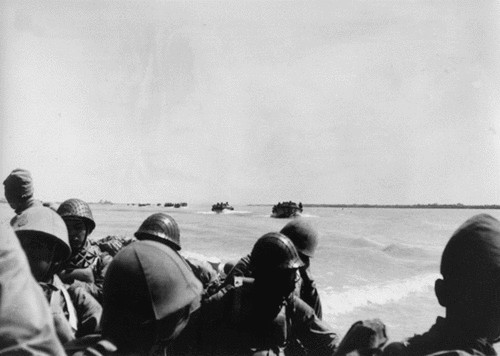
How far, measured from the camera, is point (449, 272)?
217 cm

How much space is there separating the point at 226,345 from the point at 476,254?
6.75ft

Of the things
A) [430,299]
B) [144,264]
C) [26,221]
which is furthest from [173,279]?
[430,299]

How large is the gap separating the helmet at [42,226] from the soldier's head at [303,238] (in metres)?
3.33

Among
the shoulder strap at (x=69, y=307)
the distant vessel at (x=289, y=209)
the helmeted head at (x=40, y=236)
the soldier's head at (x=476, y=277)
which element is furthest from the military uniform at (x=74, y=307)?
the distant vessel at (x=289, y=209)

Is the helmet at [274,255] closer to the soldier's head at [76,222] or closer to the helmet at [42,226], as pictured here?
the helmet at [42,226]

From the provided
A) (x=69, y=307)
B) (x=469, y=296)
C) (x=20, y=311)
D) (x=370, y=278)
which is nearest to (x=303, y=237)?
(x=69, y=307)

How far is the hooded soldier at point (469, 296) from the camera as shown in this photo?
2.04 meters

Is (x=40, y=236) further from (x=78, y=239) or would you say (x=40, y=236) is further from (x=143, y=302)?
(x=78, y=239)

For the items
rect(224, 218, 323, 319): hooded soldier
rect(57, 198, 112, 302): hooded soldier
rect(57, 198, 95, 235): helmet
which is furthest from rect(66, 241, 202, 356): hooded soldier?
rect(57, 198, 95, 235): helmet

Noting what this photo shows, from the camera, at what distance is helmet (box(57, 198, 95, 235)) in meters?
4.85

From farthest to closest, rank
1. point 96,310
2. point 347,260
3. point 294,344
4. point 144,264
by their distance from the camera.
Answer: point 347,260
point 294,344
point 96,310
point 144,264

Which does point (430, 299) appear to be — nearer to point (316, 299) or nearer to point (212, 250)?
point (316, 299)

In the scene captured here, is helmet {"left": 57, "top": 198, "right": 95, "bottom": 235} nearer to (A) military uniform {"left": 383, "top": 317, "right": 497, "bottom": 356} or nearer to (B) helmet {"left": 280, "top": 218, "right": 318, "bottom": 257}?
(B) helmet {"left": 280, "top": 218, "right": 318, "bottom": 257}

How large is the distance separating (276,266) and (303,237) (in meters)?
2.13
